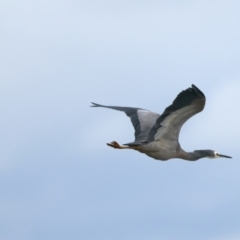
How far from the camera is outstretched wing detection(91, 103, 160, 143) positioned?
1225 inches

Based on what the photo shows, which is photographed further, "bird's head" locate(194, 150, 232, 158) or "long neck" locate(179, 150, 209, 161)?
"bird's head" locate(194, 150, 232, 158)

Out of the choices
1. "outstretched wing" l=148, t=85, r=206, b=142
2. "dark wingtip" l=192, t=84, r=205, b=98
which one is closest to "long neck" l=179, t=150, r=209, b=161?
"outstretched wing" l=148, t=85, r=206, b=142

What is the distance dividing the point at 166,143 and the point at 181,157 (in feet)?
3.98

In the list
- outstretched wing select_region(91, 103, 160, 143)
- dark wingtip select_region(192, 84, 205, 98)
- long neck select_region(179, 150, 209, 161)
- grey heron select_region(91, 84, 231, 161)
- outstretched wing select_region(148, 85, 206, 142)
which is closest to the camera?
dark wingtip select_region(192, 84, 205, 98)

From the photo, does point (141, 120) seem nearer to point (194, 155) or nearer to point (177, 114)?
point (194, 155)

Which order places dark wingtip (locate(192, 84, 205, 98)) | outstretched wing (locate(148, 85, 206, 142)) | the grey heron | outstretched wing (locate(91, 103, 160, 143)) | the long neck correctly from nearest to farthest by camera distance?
dark wingtip (locate(192, 84, 205, 98))
outstretched wing (locate(148, 85, 206, 142))
the grey heron
the long neck
outstretched wing (locate(91, 103, 160, 143))

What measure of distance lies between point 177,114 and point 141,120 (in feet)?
12.7

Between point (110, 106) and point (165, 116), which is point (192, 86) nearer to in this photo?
point (165, 116)

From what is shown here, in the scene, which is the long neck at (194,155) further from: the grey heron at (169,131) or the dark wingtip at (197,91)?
the dark wingtip at (197,91)

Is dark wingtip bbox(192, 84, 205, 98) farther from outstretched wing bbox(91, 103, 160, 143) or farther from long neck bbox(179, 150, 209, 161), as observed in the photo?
long neck bbox(179, 150, 209, 161)

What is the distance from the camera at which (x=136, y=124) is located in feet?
106

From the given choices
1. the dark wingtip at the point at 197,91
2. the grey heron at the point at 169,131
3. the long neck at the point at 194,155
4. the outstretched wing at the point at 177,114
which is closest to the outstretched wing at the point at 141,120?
the grey heron at the point at 169,131

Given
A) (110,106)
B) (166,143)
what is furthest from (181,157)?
(110,106)

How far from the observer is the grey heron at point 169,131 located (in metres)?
→ 27.9
